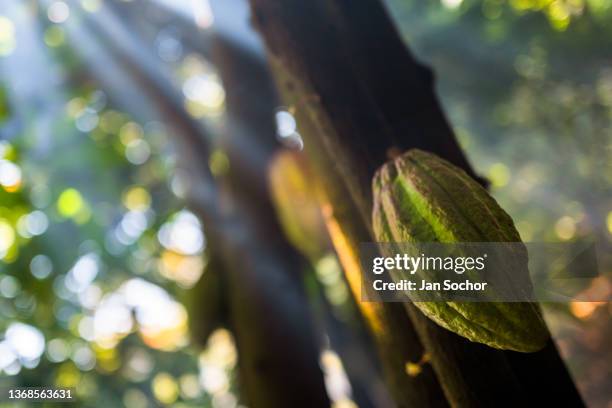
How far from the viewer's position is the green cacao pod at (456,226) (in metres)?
0.83

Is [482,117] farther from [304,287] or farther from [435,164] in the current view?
[435,164]

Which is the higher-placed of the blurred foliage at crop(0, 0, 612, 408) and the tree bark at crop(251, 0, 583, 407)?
the blurred foliage at crop(0, 0, 612, 408)

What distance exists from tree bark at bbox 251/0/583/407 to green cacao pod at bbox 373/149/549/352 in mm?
116

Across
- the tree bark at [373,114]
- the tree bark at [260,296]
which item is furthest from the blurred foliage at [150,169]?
the tree bark at [373,114]

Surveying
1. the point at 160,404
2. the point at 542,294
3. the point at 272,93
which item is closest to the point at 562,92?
the point at 272,93

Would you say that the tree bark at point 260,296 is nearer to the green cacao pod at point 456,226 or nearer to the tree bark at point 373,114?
the tree bark at point 373,114

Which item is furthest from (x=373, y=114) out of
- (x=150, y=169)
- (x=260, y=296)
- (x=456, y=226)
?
(x=150, y=169)

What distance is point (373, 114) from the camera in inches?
47.1

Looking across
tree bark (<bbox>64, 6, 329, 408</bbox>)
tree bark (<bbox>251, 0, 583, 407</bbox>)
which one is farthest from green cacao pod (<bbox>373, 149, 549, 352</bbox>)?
tree bark (<bbox>64, 6, 329, 408</bbox>)

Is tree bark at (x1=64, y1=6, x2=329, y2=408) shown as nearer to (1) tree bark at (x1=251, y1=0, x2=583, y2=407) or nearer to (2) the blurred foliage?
(2) the blurred foliage

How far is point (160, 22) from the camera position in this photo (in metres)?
3.66

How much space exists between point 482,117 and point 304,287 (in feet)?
9.78

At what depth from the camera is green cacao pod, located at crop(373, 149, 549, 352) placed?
2.72ft

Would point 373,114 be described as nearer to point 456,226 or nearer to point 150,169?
point 456,226
